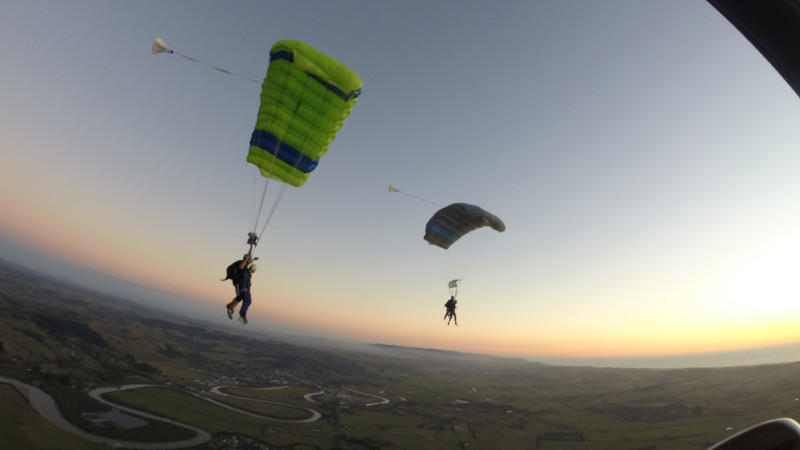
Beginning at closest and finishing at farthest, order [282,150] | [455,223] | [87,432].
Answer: [282,150], [455,223], [87,432]

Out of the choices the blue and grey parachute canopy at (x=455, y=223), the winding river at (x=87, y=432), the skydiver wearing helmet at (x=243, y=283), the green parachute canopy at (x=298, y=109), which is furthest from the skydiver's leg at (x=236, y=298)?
the winding river at (x=87, y=432)

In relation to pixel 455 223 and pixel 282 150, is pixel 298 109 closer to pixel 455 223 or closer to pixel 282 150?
pixel 282 150

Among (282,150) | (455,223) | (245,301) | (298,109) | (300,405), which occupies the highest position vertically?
(298,109)

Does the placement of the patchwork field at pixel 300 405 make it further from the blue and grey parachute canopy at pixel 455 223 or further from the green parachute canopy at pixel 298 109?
the green parachute canopy at pixel 298 109

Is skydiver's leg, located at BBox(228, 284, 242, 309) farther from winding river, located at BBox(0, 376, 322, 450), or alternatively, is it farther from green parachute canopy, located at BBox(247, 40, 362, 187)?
winding river, located at BBox(0, 376, 322, 450)

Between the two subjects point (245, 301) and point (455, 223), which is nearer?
point (245, 301)

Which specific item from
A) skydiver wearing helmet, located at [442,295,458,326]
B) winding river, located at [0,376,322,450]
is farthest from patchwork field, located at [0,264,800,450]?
skydiver wearing helmet, located at [442,295,458,326]

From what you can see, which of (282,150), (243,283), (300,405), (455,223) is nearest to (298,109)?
(282,150)
